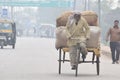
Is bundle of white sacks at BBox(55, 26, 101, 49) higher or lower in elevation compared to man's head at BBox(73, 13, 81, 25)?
lower

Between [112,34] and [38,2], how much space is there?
245 ft

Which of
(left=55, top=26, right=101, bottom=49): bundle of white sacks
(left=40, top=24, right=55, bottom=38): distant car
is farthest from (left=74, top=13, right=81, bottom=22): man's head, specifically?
(left=40, top=24, right=55, bottom=38): distant car

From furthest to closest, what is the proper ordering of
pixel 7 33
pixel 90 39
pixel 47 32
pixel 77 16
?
pixel 47 32 → pixel 7 33 → pixel 90 39 → pixel 77 16

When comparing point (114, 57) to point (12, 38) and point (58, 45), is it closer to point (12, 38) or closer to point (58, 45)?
point (58, 45)

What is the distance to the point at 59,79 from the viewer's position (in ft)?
52.6

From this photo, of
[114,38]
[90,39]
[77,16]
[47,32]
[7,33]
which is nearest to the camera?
[77,16]

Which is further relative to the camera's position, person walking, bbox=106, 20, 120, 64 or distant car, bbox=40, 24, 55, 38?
distant car, bbox=40, 24, 55, 38

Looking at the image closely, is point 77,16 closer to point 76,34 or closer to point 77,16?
point 77,16

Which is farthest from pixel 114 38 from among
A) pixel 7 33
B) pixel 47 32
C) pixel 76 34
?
pixel 47 32

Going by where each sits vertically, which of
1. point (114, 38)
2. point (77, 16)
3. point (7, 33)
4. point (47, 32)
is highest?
point (77, 16)

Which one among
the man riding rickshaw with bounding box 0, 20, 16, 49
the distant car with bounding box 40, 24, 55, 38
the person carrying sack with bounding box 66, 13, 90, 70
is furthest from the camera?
the distant car with bounding box 40, 24, 55, 38

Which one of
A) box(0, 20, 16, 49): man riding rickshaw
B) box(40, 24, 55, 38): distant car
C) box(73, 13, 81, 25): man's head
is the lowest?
box(40, 24, 55, 38): distant car

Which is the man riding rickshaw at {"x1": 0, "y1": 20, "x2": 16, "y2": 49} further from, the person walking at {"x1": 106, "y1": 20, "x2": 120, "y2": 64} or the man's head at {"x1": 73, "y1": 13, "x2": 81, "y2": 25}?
the man's head at {"x1": 73, "y1": 13, "x2": 81, "y2": 25}

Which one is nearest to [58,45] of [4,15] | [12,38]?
[12,38]
